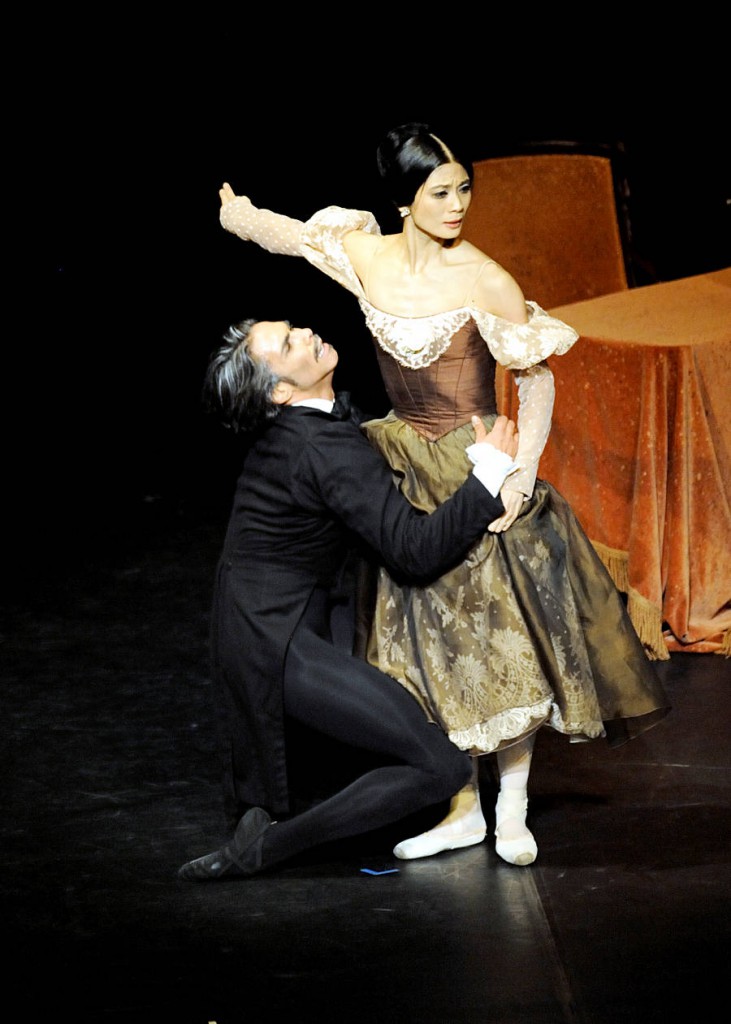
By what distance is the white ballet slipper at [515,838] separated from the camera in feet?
9.14

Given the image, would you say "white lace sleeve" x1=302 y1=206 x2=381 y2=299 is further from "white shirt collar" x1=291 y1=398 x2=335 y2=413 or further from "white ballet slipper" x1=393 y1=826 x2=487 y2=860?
"white ballet slipper" x1=393 y1=826 x2=487 y2=860

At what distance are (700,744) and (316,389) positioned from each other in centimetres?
123

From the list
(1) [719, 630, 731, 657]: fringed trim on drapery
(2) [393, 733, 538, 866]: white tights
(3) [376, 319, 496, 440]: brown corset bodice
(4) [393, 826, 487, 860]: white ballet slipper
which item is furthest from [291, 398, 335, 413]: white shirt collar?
(1) [719, 630, 731, 657]: fringed trim on drapery

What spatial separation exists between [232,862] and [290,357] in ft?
3.12

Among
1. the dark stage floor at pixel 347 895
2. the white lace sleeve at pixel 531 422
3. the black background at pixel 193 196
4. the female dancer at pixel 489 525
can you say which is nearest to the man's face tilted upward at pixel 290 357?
the female dancer at pixel 489 525

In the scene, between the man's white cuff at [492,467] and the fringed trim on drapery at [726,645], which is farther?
the fringed trim on drapery at [726,645]

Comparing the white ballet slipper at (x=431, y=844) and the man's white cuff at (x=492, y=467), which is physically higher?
the man's white cuff at (x=492, y=467)

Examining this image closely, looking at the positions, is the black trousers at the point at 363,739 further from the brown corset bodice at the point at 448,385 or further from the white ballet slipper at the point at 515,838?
the brown corset bodice at the point at 448,385

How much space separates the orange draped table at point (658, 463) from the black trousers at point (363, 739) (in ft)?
3.82

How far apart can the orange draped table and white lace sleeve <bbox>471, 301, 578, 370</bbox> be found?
1.12 metres

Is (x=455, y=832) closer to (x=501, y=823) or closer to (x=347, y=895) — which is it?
(x=501, y=823)

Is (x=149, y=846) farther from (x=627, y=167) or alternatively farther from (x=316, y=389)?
(x=627, y=167)

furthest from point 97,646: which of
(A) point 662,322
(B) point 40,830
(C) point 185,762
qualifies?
(A) point 662,322
